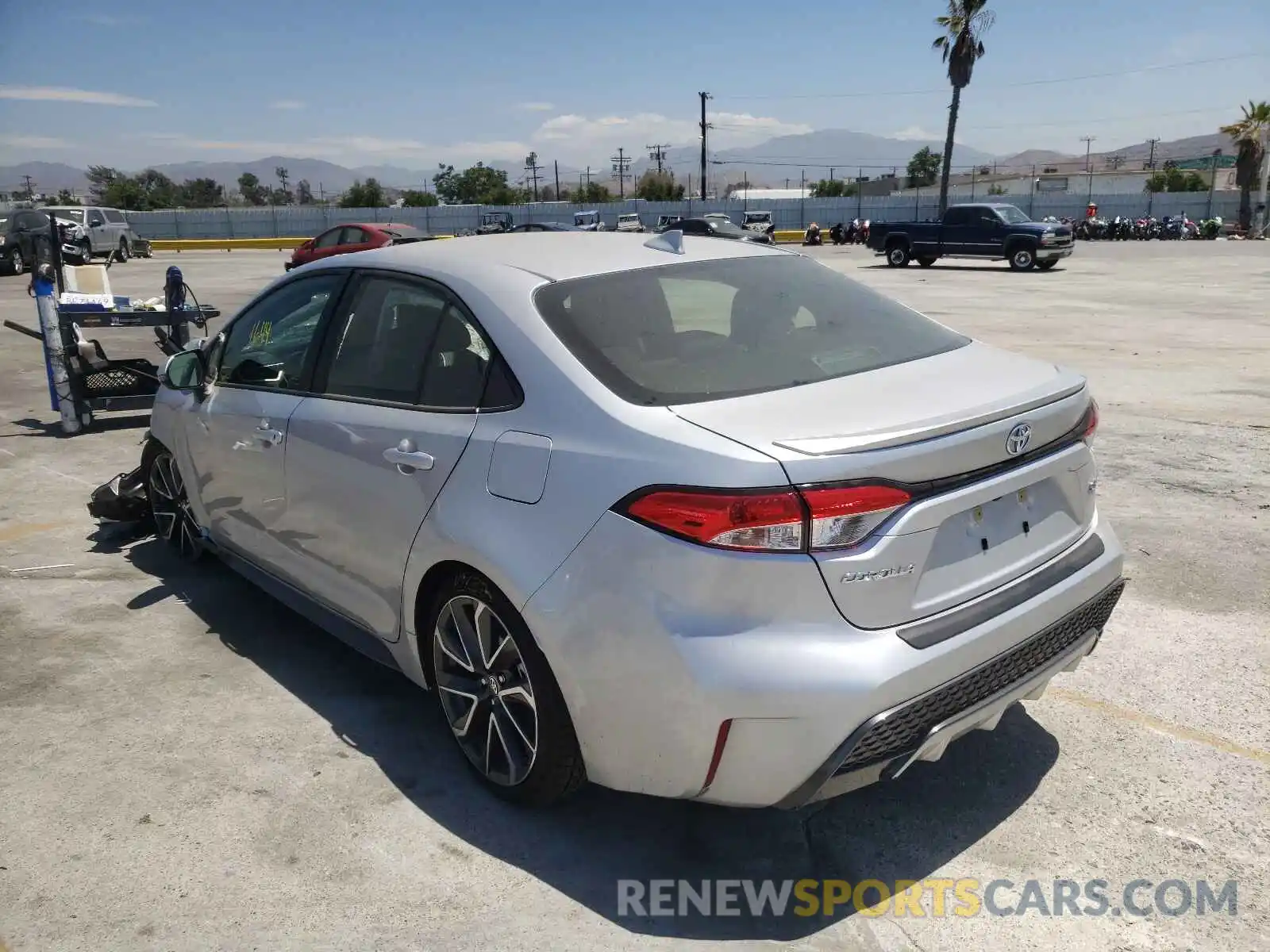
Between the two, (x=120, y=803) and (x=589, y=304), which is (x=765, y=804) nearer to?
(x=589, y=304)

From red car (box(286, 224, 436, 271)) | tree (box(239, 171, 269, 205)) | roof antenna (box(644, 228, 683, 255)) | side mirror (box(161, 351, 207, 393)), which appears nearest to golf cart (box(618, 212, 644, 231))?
red car (box(286, 224, 436, 271))

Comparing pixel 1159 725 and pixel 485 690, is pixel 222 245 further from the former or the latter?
pixel 1159 725

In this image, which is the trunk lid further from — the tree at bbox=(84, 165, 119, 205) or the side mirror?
the tree at bbox=(84, 165, 119, 205)

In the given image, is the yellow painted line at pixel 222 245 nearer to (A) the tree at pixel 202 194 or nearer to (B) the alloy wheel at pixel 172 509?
(B) the alloy wheel at pixel 172 509

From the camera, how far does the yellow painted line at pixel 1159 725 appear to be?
3.31 metres

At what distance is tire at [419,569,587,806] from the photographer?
110 inches

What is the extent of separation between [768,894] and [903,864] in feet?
1.31

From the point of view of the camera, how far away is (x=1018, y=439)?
8.78 feet

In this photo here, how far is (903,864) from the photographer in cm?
281

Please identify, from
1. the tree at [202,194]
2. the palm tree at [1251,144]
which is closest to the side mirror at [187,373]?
the palm tree at [1251,144]

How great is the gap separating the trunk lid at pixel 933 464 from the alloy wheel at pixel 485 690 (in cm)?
91

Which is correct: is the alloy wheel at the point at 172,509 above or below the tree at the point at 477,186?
below

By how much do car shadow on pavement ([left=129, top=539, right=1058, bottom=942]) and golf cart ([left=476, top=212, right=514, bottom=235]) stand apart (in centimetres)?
3546

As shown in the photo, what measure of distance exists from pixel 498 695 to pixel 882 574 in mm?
1236
